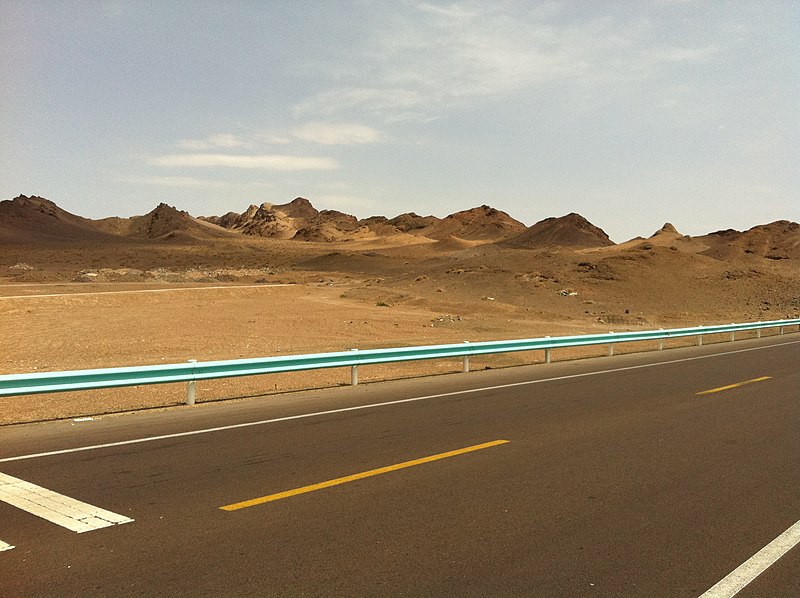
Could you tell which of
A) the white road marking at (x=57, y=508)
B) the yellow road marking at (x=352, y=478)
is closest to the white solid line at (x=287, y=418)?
the white road marking at (x=57, y=508)

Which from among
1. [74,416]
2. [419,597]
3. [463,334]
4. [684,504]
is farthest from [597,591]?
[463,334]

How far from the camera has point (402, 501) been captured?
6652 mm

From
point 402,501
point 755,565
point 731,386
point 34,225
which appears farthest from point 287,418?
point 34,225

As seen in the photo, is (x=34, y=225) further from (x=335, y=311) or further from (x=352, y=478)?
(x=352, y=478)

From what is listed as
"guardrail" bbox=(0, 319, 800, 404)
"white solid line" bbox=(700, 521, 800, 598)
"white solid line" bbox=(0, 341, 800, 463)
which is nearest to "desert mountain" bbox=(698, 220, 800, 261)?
"white solid line" bbox=(0, 341, 800, 463)

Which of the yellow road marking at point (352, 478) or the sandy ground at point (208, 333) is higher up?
the yellow road marking at point (352, 478)

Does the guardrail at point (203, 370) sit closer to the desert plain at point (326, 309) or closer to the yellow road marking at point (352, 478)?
the desert plain at point (326, 309)

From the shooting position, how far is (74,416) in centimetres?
1138

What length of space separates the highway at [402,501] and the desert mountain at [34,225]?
147m

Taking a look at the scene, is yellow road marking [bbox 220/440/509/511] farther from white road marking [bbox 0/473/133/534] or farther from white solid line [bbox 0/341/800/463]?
white solid line [bbox 0/341/800/463]

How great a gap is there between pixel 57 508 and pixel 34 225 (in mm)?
175588

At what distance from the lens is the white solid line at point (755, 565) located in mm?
4770

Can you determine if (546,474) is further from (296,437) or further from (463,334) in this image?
(463,334)

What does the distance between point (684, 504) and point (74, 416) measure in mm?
8962
